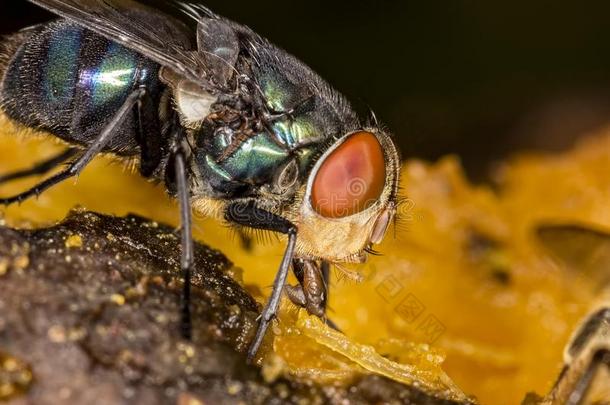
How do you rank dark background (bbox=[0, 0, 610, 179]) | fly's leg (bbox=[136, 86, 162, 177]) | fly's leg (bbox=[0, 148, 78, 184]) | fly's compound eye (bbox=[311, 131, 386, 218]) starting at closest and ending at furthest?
fly's compound eye (bbox=[311, 131, 386, 218]) < fly's leg (bbox=[136, 86, 162, 177]) < fly's leg (bbox=[0, 148, 78, 184]) < dark background (bbox=[0, 0, 610, 179])

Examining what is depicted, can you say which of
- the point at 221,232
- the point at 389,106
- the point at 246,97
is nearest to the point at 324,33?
the point at 389,106

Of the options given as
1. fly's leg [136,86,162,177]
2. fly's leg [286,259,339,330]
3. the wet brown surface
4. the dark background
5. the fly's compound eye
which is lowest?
the wet brown surface

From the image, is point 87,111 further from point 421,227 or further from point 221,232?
point 421,227

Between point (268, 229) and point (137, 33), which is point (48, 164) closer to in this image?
point (137, 33)

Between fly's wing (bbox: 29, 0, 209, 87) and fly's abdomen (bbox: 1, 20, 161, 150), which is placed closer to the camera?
fly's wing (bbox: 29, 0, 209, 87)

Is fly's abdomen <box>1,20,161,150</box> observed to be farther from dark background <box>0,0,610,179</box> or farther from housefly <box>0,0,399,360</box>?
dark background <box>0,0,610,179</box>

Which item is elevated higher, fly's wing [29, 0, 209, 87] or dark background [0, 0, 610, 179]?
dark background [0, 0, 610, 179]

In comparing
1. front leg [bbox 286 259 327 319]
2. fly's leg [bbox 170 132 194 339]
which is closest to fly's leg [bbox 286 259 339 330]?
front leg [bbox 286 259 327 319]
